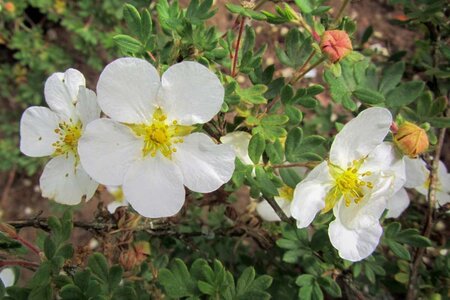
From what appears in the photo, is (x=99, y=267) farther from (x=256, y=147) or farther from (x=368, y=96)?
(x=368, y=96)

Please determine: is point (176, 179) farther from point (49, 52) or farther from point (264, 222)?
point (49, 52)

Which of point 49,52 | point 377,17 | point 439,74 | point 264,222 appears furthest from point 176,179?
point 377,17

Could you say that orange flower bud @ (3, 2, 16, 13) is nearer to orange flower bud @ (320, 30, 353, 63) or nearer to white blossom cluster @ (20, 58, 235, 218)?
white blossom cluster @ (20, 58, 235, 218)

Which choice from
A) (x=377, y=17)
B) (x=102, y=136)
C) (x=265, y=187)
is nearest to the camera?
(x=102, y=136)

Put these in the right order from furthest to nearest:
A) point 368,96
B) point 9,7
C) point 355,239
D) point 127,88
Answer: point 9,7, point 368,96, point 355,239, point 127,88

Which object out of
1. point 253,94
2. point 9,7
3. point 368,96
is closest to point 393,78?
point 368,96

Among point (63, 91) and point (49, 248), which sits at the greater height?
point (63, 91)

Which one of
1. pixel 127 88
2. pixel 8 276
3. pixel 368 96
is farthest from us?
pixel 8 276
